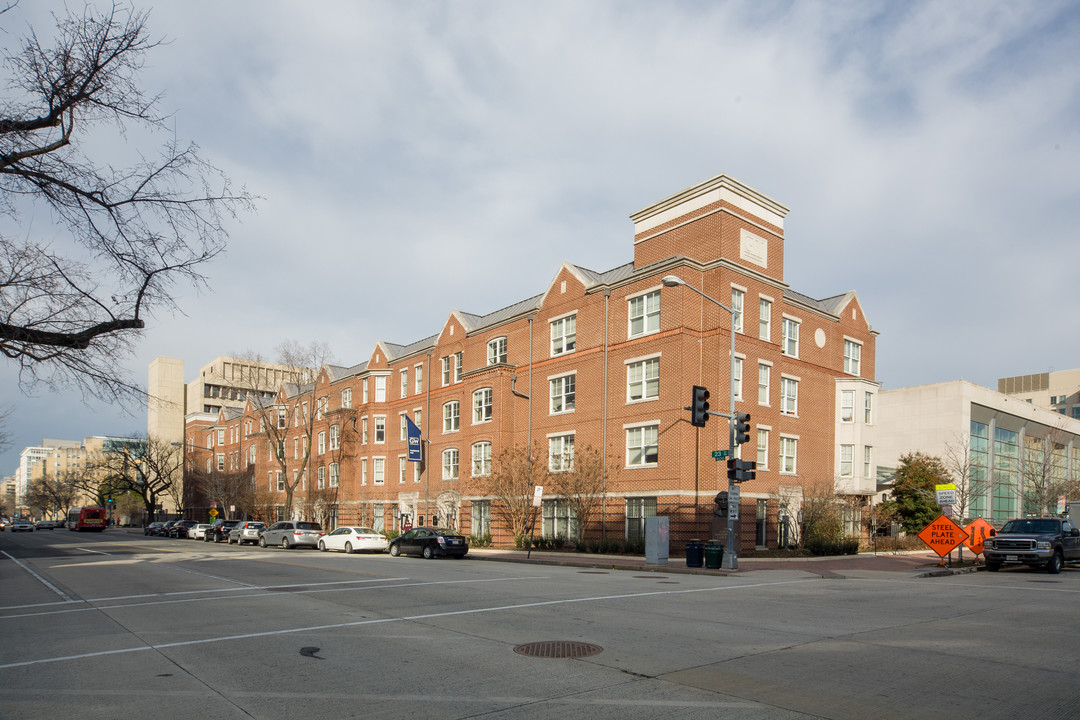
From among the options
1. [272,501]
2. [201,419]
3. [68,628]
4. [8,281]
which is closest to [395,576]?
[68,628]

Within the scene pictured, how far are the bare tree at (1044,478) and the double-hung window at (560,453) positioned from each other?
1228 inches

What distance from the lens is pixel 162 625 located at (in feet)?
40.1

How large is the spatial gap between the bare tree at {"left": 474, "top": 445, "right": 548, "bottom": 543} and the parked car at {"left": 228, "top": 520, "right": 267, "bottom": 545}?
1754 cm

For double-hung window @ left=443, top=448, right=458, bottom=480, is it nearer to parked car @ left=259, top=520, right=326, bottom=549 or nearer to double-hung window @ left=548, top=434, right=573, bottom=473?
parked car @ left=259, top=520, right=326, bottom=549

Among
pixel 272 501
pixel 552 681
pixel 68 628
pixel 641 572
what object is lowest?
pixel 272 501

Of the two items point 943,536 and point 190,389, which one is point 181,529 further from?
point 190,389

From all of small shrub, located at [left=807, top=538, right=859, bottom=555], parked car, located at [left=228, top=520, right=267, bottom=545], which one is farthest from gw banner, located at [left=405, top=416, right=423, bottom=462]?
small shrub, located at [left=807, top=538, right=859, bottom=555]

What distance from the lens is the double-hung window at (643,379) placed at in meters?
33.9

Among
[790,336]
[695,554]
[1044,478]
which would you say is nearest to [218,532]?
[695,554]

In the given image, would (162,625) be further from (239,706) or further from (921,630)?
(921,630)

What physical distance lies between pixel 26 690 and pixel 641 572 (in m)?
18.7

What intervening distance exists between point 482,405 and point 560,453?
7150 mm

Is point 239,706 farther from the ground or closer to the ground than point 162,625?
farther from the ground

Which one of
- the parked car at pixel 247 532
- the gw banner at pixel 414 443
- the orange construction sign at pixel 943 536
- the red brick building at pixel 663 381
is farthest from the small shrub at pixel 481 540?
the orange construction sign at pixel 943 536
